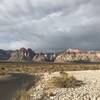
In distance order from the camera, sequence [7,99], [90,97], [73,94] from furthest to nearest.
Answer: [7,99] < [73,94] < [90,97]

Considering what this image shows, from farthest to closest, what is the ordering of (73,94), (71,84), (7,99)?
(71,84), (7,99), (73,94)

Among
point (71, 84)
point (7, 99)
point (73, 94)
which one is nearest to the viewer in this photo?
point (73, 94)

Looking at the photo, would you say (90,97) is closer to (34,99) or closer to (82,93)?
(82,93)

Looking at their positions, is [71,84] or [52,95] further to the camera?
[71,84]

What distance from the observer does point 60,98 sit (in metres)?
27.0

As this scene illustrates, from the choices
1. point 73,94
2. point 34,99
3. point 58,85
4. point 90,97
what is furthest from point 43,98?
point 58,85

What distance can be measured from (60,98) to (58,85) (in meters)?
10.8

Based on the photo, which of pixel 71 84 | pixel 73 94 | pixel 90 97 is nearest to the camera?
pixel 90 97

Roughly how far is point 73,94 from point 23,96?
17.2 ft

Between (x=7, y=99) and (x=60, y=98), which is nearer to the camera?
(x=60, y=98)

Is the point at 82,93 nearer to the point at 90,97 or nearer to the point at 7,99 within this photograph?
the point at 90,97

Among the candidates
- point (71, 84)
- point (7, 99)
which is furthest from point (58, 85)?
point (7, 99)

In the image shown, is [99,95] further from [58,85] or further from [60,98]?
[58,85]

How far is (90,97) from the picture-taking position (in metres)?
25.8
